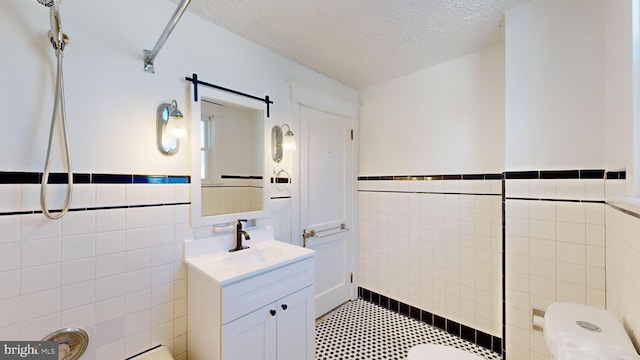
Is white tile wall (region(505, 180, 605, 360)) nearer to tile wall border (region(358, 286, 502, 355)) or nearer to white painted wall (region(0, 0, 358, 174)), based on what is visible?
tile wall border (region(358, 286, 502, 355))

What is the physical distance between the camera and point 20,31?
1.06m

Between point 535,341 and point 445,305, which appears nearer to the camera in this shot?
point 535,341

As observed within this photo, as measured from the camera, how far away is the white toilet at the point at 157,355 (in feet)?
4.36

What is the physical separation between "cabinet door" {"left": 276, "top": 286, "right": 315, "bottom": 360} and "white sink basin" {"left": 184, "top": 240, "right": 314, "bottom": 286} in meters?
0.23

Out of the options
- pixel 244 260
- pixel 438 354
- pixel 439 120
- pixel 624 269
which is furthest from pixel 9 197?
pixel 439 120

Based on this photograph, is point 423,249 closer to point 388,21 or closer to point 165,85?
point 388,21

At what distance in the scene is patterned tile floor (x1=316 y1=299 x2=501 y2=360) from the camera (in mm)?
1881

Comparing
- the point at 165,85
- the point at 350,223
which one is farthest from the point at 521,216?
the point at 165,85

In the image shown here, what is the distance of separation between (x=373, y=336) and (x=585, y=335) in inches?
58.0

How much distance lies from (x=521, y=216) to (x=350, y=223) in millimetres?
1503

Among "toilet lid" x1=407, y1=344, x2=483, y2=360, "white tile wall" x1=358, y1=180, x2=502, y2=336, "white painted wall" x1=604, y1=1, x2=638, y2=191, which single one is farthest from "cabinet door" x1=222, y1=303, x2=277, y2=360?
"white painted wall" x1=604, y1=1, x2=638, y2=191

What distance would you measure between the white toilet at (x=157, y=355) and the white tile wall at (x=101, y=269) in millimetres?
34

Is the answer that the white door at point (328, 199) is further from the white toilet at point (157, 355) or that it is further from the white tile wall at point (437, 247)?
the white toilet at point (157, 355)

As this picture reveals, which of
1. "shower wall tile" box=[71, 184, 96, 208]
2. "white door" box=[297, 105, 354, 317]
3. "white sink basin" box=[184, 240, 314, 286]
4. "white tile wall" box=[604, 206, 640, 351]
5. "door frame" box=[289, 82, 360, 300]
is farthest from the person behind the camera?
"white door" box=[297, 105, 354, 317]
